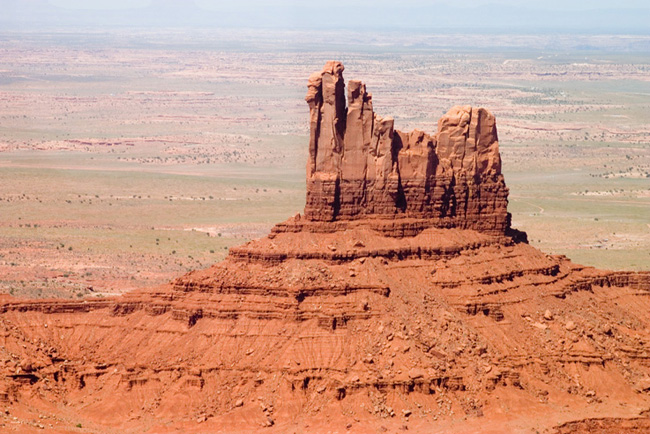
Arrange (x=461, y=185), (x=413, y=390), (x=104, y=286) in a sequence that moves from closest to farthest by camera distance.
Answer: (x=413, y=390), (x=461, y=185), (x=104, y=286)

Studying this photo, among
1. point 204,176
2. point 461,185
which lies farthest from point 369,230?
point 204,176

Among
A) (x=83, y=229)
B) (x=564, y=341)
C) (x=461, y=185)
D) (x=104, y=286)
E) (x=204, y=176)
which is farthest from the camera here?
(x=204, y=176)

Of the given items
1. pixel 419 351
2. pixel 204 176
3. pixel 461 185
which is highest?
pixel 461 185

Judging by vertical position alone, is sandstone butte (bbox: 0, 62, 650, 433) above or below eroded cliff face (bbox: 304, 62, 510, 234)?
below

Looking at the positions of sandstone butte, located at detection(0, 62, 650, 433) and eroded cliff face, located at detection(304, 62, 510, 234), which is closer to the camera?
sandstone butte, located at detection(0, 62, 650, 433)

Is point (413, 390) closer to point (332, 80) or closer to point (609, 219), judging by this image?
point (332, 80)
